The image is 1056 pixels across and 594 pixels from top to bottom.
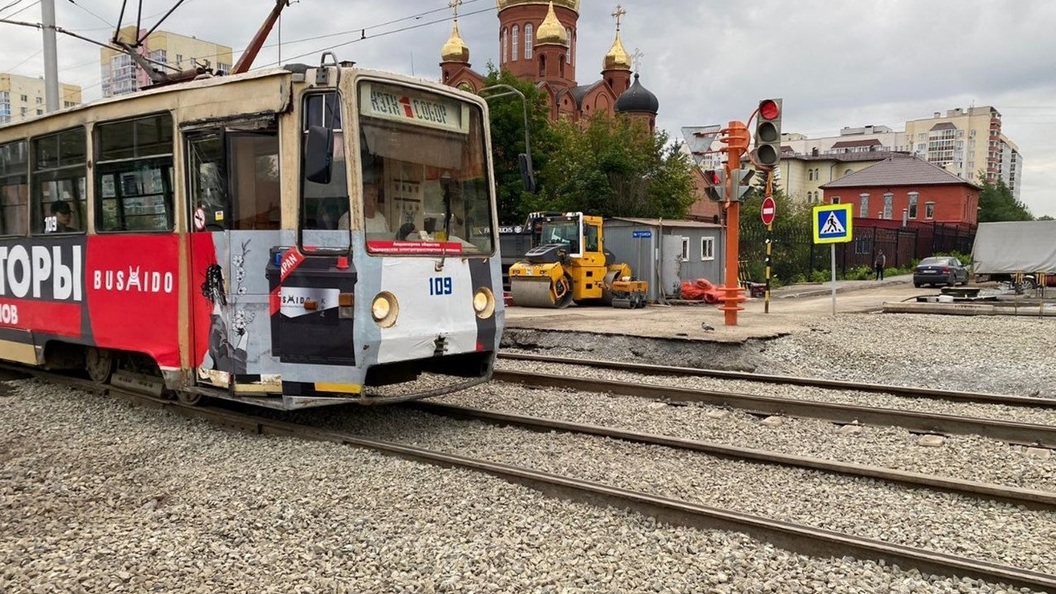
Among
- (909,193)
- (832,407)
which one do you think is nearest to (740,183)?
(832,407)

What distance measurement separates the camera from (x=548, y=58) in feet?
178

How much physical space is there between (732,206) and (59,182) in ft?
35.3

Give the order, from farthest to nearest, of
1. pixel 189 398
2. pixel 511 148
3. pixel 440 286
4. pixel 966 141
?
pixel 966 141 → pixel 511 148 → pixel 189 398 → pixel 440 286

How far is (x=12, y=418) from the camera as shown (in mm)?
7734

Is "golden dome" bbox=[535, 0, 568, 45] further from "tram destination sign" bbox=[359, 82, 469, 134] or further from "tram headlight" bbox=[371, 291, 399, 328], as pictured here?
"tram headlight" bbox=[371, 291, 399, 328]

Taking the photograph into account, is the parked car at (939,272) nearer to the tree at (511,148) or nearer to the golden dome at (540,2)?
the tree at (511,148)

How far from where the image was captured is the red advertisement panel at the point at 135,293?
692cm

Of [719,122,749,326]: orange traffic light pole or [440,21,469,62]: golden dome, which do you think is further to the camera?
[440,21,469,62]: golden dome

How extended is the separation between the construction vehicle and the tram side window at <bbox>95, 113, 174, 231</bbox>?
45.3ft

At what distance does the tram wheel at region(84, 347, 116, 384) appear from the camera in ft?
27.5

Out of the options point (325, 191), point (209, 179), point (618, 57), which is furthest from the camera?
point (618, 57)

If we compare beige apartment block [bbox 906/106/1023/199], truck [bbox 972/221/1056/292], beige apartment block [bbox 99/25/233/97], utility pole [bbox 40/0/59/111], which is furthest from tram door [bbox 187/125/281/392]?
beige apartment block [bbox 906/106/1023/199]

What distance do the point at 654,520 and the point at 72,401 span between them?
6.72m

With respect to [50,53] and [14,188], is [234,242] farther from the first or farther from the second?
[50,53]
